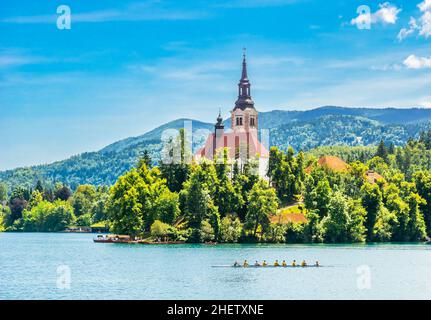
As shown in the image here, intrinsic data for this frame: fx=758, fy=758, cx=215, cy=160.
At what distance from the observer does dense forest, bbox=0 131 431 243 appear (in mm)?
96000

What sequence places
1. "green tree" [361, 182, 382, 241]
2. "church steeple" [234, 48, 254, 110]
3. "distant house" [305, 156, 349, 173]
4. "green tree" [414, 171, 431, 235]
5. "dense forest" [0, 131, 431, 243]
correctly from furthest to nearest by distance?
"church steeple" [234, 48, 254, 110]
"distant house" [305, 156, 349, 173]
"green tree" [414, 171, 431, 235]
"green tree" [361, 182, 382, 241]
"dense forest" [0, 131, 431, 243]

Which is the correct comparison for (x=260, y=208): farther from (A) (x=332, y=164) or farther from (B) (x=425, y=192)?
(A) (x=332, y=164)

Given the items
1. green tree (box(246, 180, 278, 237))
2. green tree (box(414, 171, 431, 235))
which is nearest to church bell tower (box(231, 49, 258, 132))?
green tree (box(414, 171, 431, 235))

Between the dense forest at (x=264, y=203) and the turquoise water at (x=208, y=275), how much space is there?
526 inches

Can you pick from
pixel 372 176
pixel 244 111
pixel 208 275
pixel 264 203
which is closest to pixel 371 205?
pixel 264 203

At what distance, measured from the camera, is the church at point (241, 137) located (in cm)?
11406

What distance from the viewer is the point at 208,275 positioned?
180 ft

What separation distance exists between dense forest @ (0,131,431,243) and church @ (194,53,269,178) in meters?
4.79

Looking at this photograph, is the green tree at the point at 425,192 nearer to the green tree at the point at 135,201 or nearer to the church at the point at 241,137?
the church at the point at 241,137

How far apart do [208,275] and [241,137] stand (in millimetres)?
67916

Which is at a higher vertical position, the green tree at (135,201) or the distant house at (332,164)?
the distant house at (332,164)

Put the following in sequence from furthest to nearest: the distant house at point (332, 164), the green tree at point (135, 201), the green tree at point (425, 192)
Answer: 1. the distant house at point (332, 164)
2. the green tree at point (425, 192)
3. the green tree at point (135, 201)

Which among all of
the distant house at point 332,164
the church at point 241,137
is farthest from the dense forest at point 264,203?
the distant house at point 332,164

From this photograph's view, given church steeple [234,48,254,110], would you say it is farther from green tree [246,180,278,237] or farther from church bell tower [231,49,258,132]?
green tree [246,180,278,237]
